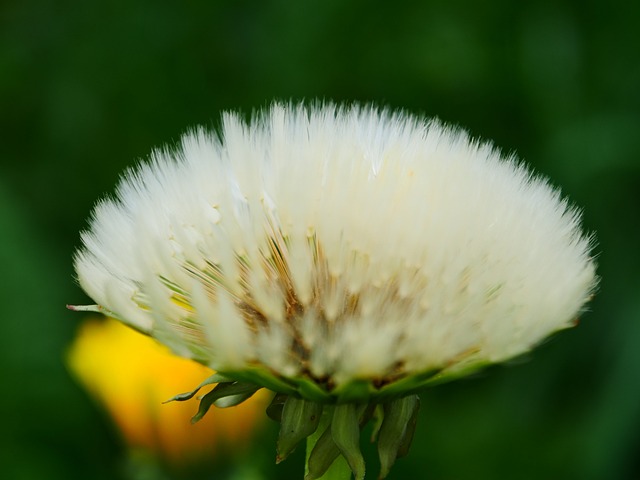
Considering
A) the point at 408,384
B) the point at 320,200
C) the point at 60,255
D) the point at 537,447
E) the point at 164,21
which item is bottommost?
the point at 60,255

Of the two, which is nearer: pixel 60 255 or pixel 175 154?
pixel 175 154

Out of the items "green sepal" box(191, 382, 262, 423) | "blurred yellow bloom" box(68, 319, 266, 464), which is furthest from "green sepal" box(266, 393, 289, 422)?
"blurred yellow bloom" box(68, 319, 266, 464)

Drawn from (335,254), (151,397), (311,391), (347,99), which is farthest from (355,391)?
(347,99)

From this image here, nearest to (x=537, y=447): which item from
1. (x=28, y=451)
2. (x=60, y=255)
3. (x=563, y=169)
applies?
(x=563, y=169)

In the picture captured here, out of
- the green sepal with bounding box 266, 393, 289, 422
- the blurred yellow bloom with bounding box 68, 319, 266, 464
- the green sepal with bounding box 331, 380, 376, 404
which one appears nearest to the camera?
the green sepal with bounding box 331, 380, 376, 404

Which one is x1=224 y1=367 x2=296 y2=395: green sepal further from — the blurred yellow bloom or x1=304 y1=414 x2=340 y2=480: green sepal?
the blurred yellow bloom

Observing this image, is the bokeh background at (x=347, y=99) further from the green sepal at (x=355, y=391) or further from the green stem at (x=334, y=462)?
the green sepal at (x=355, y=391)

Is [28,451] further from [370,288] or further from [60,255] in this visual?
[370,288]
